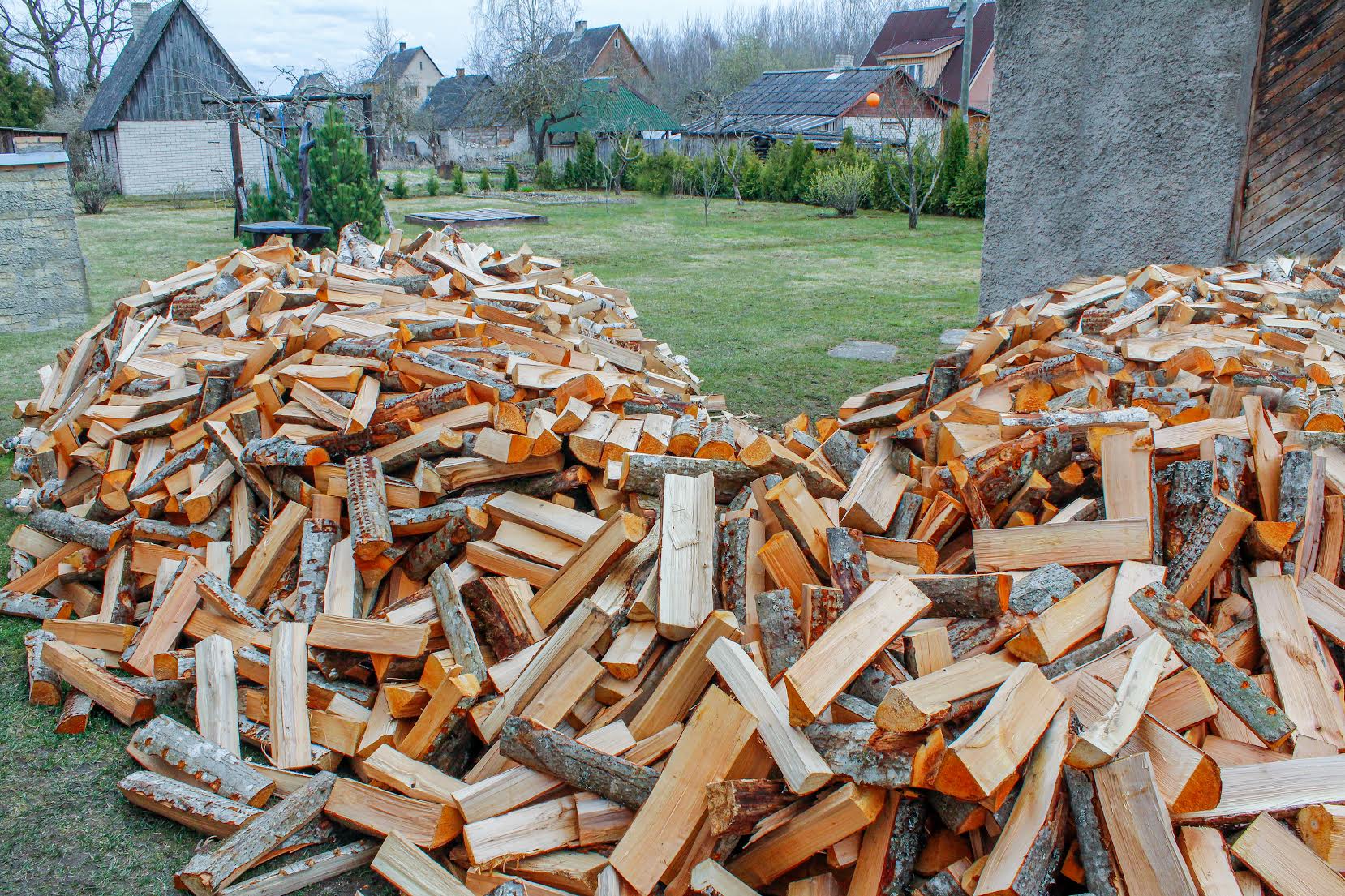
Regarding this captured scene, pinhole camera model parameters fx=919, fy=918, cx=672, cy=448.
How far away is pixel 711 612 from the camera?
2812 millimetres

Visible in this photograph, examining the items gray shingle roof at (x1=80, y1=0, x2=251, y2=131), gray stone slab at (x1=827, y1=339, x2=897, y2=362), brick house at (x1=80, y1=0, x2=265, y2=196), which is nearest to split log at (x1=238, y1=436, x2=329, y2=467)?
gray stone slab at (x1=827, y1=339, x2=897, y2=362)

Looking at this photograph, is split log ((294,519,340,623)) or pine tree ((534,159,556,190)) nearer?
split log ((294,519,340,623))

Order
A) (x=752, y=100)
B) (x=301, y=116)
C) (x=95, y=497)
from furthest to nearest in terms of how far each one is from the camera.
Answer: (x=752, y=100), (x=301, y=116), (x=95, y=497)

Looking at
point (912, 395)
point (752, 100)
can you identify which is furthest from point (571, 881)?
point (752, 100)

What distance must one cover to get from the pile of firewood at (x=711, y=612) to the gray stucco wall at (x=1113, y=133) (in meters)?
2.13

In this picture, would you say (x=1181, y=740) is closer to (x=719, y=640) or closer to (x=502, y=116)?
(x=719, y=640)

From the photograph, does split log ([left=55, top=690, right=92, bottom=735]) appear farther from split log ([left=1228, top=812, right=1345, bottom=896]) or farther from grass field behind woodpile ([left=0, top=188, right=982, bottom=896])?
split log ([left=1228, top=812, right=1345, bottom=896])

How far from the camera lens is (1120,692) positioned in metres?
2.16

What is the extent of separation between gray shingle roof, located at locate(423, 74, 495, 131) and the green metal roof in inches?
397

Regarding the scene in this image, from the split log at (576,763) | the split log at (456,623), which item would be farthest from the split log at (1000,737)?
the split log at (456,623)

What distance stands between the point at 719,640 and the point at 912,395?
2.24 metres

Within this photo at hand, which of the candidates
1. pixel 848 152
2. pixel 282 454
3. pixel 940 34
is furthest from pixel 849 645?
pixel 940 34

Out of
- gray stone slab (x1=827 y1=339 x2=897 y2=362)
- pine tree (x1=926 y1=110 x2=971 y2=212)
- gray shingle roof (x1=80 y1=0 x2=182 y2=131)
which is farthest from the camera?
gray shingle roof (x1=80 y1=0 x2=182 y2=131)

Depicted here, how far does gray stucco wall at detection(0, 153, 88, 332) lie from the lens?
366 inches
